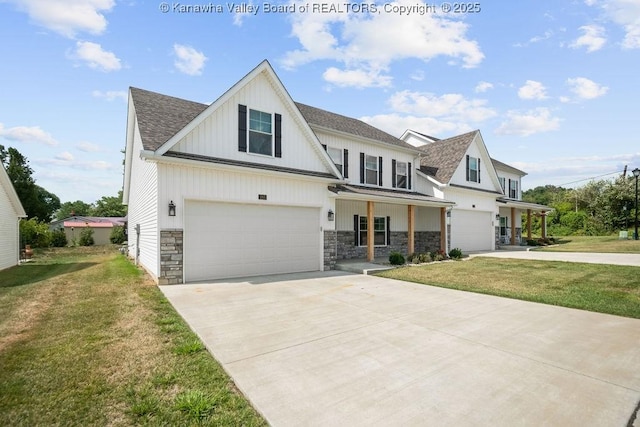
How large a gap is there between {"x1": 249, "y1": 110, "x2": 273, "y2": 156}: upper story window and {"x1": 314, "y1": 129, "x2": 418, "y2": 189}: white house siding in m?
3.54

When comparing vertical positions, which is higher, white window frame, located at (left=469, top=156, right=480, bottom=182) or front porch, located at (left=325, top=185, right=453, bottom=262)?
white window frame, located at (left=469, top=156, right=480, bottom=182)

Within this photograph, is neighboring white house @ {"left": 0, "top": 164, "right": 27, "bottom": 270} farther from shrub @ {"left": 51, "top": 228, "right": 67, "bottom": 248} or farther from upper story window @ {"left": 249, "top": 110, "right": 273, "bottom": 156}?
shrub @ {"left": 51, "top": 228, "right": 67, "bottom": 248}

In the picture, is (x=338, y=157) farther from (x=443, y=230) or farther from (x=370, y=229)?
(x=443, y=230)

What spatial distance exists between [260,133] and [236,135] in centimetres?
93

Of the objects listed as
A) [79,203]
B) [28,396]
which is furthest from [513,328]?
[79,203]

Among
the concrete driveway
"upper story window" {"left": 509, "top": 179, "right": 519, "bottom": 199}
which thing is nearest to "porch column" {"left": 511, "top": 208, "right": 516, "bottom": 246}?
"upper story window" {"left": 509, "top": 179, "right": 519, "bottom": 199}

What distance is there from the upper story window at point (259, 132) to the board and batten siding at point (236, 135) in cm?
14

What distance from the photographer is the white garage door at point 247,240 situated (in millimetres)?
9297

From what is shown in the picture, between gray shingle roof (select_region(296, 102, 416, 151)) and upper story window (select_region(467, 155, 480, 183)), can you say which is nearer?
gray shingle roof (select_region(296, 102, 416, 151))

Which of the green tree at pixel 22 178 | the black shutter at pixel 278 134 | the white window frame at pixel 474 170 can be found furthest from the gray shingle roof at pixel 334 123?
the green tree at pixel 22 178

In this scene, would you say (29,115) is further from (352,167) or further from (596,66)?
(596,66)

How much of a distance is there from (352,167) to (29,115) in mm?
12741

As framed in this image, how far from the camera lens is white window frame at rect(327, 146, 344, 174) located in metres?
Result: 14.8

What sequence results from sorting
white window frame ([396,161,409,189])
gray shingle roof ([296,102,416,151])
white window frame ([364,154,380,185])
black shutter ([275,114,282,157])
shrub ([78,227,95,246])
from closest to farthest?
black shutter ([275,114,282,157]) < gray shingle roof ([296,102,416,151]) < white window frame ([364,154,380,185]) < white window frame ([396,161,409,189]) < shrub ([78,227,95,246])
